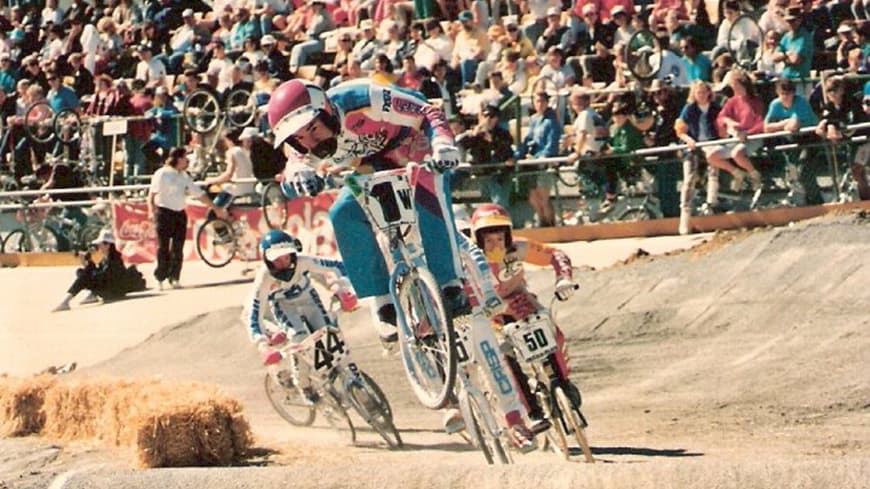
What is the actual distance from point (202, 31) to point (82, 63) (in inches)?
71.4

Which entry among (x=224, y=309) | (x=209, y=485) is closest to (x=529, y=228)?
(x=224, y=309)

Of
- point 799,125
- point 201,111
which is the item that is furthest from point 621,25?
point 201,111

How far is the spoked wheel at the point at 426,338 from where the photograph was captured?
10.8 metres

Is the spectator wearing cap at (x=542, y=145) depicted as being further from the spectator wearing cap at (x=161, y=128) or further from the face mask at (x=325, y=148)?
the face mask at (x=325, y=148)

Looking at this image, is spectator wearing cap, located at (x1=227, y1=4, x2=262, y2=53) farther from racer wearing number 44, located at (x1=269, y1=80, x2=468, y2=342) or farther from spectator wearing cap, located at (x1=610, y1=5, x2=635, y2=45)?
racer wearing number 44, located at (x1=269, y1=80, x2=468, y2=342)

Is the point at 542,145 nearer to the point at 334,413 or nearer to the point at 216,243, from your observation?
the point at 216,243

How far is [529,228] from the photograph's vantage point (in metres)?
20.5

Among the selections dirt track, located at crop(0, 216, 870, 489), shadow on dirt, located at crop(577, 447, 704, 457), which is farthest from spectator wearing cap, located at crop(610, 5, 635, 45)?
shadow on dirt, located at crop(577, 447, 704, 457)

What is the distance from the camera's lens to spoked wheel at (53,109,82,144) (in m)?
24.8

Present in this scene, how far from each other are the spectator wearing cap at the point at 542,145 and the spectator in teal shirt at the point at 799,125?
2446 mm

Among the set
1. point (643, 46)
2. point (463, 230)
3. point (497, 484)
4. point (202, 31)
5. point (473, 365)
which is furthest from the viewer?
point (202, 31)

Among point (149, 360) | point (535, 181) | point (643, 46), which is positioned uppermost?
point (643, 46)

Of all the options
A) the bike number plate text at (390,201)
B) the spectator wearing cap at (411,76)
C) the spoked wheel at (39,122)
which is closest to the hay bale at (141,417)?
the bike number plate text at (390,201)

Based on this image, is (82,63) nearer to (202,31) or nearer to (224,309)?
(202,31)
